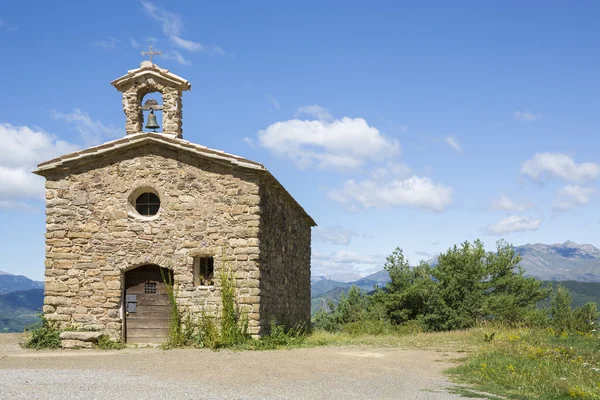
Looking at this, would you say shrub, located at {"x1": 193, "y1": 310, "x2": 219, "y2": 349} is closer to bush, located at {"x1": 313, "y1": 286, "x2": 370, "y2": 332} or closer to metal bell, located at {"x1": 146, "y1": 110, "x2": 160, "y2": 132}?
metal bell, located at {"x1": 146, "y1": 110, "x2": 160, "y2": 132}

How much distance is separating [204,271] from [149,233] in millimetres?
1704

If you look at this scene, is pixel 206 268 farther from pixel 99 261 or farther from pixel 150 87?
pixel 150 87

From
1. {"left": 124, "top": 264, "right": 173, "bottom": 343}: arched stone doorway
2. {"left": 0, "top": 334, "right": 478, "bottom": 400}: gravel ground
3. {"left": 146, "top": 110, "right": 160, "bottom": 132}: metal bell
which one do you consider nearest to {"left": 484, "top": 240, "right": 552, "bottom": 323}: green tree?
{"left": 0, "top": 334, "right": 478, "bottom": 400}: gravel ground

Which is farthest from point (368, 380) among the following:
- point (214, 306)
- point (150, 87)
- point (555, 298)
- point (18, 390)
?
point (555, 298)

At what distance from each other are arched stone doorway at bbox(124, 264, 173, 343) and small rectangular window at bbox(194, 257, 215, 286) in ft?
2.38

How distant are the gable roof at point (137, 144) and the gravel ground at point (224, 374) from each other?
183 inches

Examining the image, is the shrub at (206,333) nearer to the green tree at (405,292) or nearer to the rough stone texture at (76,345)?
the rough stone texture at (76,345)

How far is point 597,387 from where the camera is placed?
7996 millimetres

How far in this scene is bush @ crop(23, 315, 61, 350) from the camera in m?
14.8

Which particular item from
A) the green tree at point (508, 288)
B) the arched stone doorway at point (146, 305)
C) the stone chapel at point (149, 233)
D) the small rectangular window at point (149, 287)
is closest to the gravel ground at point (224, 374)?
the arched stone doorway at point (146, 305)

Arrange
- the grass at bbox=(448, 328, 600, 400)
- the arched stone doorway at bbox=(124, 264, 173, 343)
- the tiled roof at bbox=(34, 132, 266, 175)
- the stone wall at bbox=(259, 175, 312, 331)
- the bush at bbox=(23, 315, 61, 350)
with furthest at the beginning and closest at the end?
the stone wall at bbox=(259, 175, 312, 331)
the arched stone doorway at bbox=(124, 264, 173, 343)
the tiled roof at bbox=(34, 132, 266, 175)
the bush at bbox=(23, 315, 61, 350)
the grass at bbox=(448, 328, 600, 400)

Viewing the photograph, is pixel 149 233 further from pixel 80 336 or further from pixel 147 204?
pixel 80 336

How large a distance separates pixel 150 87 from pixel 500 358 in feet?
38.2

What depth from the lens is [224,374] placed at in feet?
32.8
